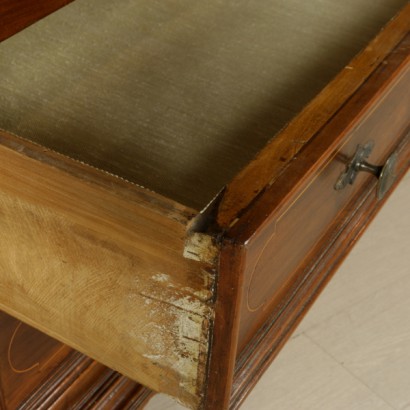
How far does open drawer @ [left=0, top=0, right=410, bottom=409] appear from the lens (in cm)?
44

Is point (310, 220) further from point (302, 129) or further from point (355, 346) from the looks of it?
point (355, 346)

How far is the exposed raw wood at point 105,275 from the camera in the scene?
0.44m

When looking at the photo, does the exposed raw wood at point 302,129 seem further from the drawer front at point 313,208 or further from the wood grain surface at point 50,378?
the wood grain surface at point 50,378

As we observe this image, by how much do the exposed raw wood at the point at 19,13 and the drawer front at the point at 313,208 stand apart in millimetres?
212

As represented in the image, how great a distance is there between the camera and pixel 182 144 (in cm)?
61

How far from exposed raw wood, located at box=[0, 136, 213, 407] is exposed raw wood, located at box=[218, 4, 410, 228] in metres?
0.04

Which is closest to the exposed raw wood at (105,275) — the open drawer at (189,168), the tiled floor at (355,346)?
the open drawer at (189,168)

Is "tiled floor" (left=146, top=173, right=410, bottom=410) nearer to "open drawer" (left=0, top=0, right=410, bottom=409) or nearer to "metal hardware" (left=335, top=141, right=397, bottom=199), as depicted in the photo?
"open drawer" (left=0, top=0, right=410, bottom=409)

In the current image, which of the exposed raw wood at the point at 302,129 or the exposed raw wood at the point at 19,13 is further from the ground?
the exposed raw wood at the point at 302,129

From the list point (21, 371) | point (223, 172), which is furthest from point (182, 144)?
point (21, 371)

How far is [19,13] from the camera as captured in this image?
0.49 metres

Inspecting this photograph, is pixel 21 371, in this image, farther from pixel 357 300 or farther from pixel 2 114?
pixel 357 300

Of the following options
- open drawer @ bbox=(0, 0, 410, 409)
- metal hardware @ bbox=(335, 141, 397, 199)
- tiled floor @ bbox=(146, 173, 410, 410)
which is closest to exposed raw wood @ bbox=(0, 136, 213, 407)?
open drawer @ bbox=(0, 0, 410, 409)

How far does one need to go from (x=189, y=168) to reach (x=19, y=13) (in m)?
0.18
